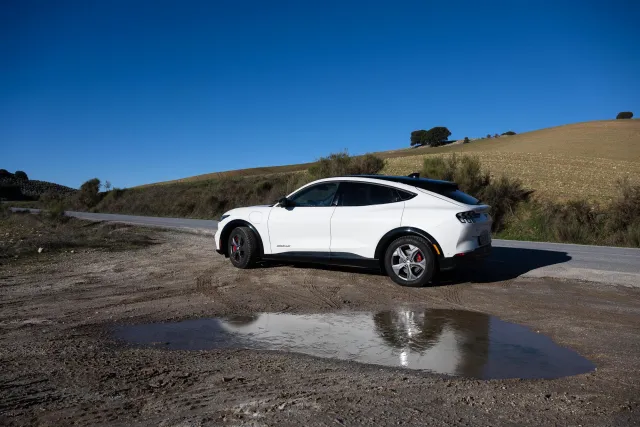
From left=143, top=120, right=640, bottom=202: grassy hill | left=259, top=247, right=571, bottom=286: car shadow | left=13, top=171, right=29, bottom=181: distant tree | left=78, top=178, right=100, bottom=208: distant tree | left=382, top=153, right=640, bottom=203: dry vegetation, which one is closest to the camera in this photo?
left=259, top=247, right=571, bottom=286: car shadow

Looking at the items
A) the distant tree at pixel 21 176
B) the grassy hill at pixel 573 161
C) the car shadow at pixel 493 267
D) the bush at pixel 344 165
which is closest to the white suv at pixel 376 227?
the car shadow at pixel 493 267

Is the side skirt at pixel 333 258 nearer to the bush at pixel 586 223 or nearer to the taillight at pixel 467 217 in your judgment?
the taillight at pixel 467 217

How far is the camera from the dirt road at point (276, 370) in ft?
10.8

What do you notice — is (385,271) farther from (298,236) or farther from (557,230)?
(557,230)

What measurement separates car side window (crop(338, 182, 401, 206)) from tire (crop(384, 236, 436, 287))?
706 millimetres

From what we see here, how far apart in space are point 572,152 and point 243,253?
4780 centimetres

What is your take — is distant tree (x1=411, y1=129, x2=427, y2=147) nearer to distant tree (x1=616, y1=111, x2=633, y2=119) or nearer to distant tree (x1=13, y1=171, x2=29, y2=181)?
distant tree (x1=616, y1=111, x2=633, y2=119)

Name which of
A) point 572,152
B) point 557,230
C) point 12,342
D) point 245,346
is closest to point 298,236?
point 245,346

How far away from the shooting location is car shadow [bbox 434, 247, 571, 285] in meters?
8.57

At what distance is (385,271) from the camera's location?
8.32 meters

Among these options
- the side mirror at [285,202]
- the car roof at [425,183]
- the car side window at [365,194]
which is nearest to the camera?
the car roof at [425,183]

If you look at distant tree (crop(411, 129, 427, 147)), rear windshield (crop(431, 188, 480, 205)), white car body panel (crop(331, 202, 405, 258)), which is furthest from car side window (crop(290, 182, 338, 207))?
distant tree (crop(411, 129, 427, 147))

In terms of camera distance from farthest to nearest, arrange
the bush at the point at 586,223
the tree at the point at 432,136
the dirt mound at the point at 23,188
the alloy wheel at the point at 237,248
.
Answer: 1. the tree at the point at 432,136
2. the dirt mound at the point at 23,188
3. the bush at the point at 586,223
4. the alloy wheel at the point at 237,248

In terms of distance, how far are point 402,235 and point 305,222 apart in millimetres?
1677
